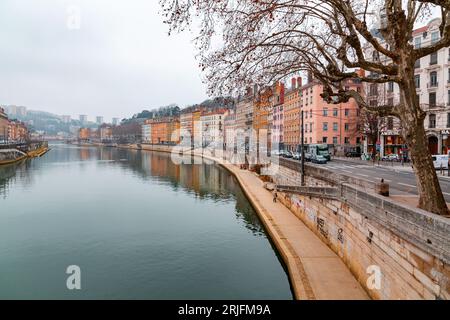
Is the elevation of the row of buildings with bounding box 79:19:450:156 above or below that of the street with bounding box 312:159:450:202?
above

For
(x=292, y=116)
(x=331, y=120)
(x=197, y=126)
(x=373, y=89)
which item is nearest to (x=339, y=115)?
(x=331, y=120)

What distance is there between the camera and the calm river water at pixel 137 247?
55.4ft

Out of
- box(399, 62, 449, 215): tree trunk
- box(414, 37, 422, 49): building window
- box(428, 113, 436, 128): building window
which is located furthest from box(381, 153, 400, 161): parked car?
box(399, 62, 449, 215): tree trunk

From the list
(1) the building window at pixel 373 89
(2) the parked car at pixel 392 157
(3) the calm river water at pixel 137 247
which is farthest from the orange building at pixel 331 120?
(3) the calm river water at pixel 137 247

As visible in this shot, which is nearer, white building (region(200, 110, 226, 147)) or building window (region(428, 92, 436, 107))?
building window (region(428, 92, 436, 107))

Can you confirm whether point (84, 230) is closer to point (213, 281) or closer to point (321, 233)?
point (213, 281)

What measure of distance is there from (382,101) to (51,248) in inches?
2180

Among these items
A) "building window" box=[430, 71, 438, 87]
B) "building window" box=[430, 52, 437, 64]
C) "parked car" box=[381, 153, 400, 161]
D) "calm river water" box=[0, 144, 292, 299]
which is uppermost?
"building window" box=[430, 52, 437, 64]

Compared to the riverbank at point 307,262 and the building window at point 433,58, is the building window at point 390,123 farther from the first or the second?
the riverbank at point 307,262

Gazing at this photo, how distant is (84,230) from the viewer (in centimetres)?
2789

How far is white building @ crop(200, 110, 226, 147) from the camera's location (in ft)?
513

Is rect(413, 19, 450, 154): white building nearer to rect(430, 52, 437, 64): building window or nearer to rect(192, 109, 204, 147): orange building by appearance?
rect(430, 52, 437, 64): building window

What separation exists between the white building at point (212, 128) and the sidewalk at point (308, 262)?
126577mm
